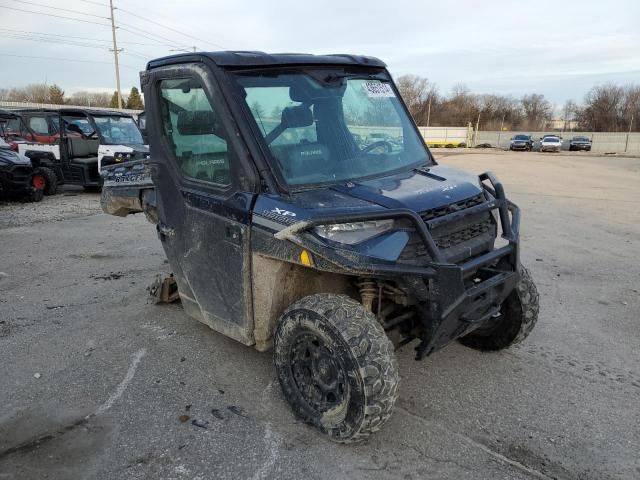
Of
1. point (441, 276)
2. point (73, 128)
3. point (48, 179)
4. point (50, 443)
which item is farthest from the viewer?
point (73, 128)

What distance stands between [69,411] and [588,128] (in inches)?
3573

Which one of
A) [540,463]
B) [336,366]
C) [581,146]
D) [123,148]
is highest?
[123,148]

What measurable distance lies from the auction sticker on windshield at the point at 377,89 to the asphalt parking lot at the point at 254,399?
6.74 ft

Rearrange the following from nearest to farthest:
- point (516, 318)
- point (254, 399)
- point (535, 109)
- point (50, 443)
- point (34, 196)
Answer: point (50, 443), point (254, 399), point (516, 318), point (34, 196), point (535, 109)

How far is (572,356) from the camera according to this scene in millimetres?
4250

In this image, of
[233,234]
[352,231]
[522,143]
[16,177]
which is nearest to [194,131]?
[233,234]

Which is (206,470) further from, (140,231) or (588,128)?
(588,128)

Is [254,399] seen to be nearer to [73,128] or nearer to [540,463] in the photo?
[540,463]

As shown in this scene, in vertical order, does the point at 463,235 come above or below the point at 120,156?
below

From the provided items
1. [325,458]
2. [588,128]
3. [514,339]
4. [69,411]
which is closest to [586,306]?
[514,339]

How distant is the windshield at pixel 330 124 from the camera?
330 cm

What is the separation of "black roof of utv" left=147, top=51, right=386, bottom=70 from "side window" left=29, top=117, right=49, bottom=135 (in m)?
11.9

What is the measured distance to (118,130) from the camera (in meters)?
13.6

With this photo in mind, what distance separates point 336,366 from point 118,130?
12.4 meters
